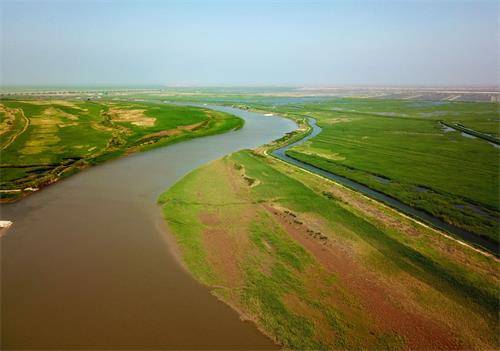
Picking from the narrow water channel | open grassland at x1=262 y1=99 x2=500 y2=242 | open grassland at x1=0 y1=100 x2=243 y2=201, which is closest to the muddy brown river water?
open grassland at x1=0 y1=100 x2=243 y2=201

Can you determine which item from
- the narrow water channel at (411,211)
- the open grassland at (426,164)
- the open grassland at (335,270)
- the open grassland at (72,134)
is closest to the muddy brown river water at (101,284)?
the open grassland at (335,270)

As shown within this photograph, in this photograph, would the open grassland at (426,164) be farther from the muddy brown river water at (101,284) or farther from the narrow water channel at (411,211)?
the muddy brown river water at (101,284)

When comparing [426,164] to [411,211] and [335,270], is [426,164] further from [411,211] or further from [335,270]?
[335,270]

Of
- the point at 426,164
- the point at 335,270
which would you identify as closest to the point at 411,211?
the point at 335,270

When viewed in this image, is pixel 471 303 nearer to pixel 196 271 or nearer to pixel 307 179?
pixel 196 271

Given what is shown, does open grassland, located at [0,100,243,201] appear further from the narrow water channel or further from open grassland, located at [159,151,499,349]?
the narrow water channel
